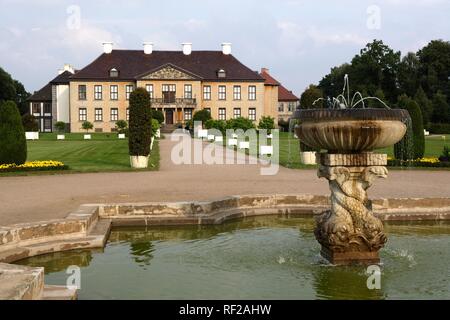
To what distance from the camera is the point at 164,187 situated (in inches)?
619

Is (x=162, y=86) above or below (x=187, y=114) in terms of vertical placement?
above

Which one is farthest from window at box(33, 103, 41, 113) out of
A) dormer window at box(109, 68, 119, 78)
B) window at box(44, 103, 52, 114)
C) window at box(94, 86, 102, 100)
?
dormer window at box(109, 68, 119, 78)

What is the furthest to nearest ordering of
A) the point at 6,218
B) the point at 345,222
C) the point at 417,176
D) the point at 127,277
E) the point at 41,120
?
the point at 41,120
the point at 417,176
the point at 6,218
the point at 345,222
the point at 127,277

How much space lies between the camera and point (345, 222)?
25.2 feet

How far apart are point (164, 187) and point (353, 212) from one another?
873 centimetres

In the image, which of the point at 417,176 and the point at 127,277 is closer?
the point at 127,277

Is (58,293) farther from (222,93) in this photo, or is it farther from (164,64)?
(222,93)

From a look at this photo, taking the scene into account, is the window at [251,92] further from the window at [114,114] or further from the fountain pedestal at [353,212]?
the fountain pedestal at [353,212]

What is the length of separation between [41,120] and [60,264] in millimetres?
72257

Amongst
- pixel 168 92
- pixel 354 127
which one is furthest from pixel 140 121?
pixel 168 92

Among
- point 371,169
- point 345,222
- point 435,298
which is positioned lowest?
point 435,298

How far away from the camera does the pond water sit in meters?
6.54

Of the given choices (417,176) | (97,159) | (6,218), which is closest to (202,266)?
(6,218)
